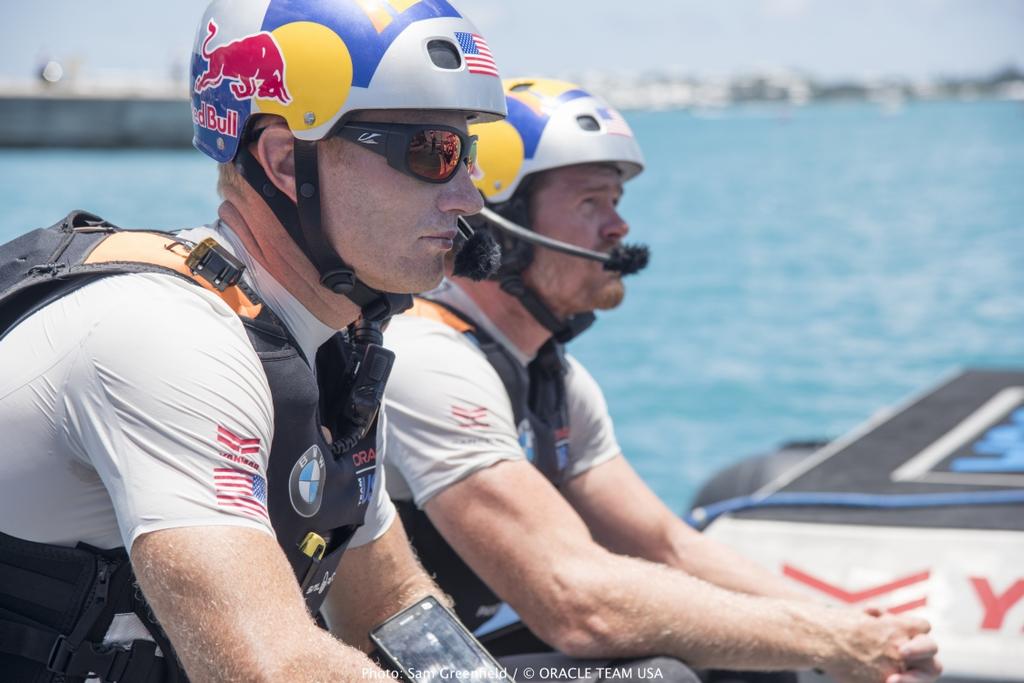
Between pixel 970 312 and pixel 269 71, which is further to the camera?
pixel 970 312

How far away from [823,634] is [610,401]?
38.1ft

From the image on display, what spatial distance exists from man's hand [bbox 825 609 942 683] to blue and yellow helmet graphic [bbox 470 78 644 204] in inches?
50.6

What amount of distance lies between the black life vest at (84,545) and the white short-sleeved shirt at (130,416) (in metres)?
0.04

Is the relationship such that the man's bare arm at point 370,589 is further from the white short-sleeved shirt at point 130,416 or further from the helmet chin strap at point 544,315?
the helmet chin strap at point 544,315

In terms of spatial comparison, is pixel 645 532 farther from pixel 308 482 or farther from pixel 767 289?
pixel 767 289

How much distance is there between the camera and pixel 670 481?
1103 centimetres

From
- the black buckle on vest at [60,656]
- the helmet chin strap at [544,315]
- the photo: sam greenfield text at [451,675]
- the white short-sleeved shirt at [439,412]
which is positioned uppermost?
the helmet chin strap at [544,315]

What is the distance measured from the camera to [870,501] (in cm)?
468

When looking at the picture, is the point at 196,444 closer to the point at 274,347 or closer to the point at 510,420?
the point at 274,347

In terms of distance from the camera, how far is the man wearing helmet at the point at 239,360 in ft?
5.61

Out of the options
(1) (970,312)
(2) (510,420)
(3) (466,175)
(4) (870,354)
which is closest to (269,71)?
(3) (466,175)

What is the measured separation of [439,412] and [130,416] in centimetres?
121

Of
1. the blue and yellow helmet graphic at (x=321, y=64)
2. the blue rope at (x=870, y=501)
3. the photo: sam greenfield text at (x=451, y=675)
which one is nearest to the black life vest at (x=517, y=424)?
the photo: sam greenfield text at (x=451, y=675)

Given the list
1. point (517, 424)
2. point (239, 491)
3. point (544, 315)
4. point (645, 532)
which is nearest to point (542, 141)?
point (544, 315)
